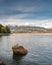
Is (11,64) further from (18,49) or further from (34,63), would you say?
(18,49)

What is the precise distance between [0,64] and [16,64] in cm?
959

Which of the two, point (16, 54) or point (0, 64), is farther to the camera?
point (16, 54)

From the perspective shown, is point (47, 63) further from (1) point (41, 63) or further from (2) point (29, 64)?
(2) point (29, 64)

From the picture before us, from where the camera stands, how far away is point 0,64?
3997 cm

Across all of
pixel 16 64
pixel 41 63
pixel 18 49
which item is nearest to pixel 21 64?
pixel 16 64

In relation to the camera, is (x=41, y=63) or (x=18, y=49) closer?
(x=41, y=63)

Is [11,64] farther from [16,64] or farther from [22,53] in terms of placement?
[22,53]

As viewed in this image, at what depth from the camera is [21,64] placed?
49.0 m

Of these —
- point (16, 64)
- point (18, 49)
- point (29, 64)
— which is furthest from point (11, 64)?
point (18, 49)

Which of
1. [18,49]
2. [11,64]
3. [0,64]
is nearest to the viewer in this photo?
[0,64]

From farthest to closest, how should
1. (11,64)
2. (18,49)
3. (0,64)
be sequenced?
(18,49) → (11,64) → (0,64)

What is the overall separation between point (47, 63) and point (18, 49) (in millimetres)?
16051

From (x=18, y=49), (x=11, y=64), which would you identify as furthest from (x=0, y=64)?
(x=18, y=49)

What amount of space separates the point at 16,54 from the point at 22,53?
2175 mm
